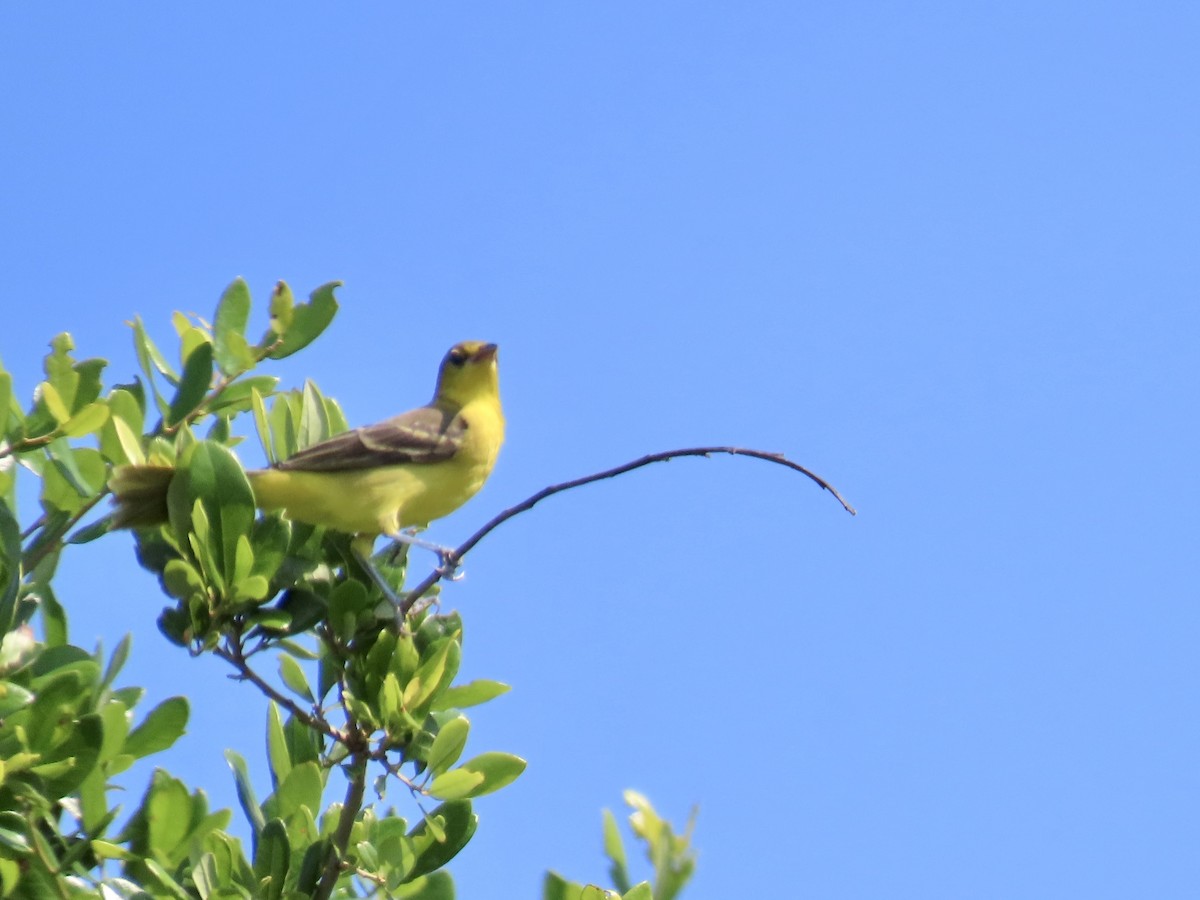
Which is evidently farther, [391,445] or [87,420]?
[391,445]

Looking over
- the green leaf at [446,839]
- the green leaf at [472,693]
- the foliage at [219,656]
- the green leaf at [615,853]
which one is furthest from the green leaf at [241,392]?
the green leaf at [615,853]

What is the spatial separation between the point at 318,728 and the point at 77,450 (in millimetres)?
1016

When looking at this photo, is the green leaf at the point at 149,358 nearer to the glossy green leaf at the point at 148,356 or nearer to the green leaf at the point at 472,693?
the glossy green leaf at the point at 148,356

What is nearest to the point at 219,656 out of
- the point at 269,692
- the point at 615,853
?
the point at 269,692

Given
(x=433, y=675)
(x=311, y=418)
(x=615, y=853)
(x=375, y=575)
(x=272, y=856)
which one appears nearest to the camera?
(x=615, y=853)

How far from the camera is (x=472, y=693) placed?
3.92 meters

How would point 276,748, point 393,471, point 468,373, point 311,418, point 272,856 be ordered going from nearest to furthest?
point 272,856
point 276,748
point 311,418
point 393,471
point 468,373

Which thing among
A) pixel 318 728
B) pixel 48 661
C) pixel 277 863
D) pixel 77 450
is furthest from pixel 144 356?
pixel 277 863

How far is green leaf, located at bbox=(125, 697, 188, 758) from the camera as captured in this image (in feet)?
11.6

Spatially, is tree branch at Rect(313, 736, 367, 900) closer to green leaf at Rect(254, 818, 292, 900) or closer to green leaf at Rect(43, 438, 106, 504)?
green leaf at Rect(254, 818, 292, 900)

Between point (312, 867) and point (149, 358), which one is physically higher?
point (149, 358)

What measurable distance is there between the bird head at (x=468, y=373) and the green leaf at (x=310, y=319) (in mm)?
2234

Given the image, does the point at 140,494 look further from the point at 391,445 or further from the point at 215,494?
the point at 391,445

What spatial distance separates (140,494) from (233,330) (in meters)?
0.64
